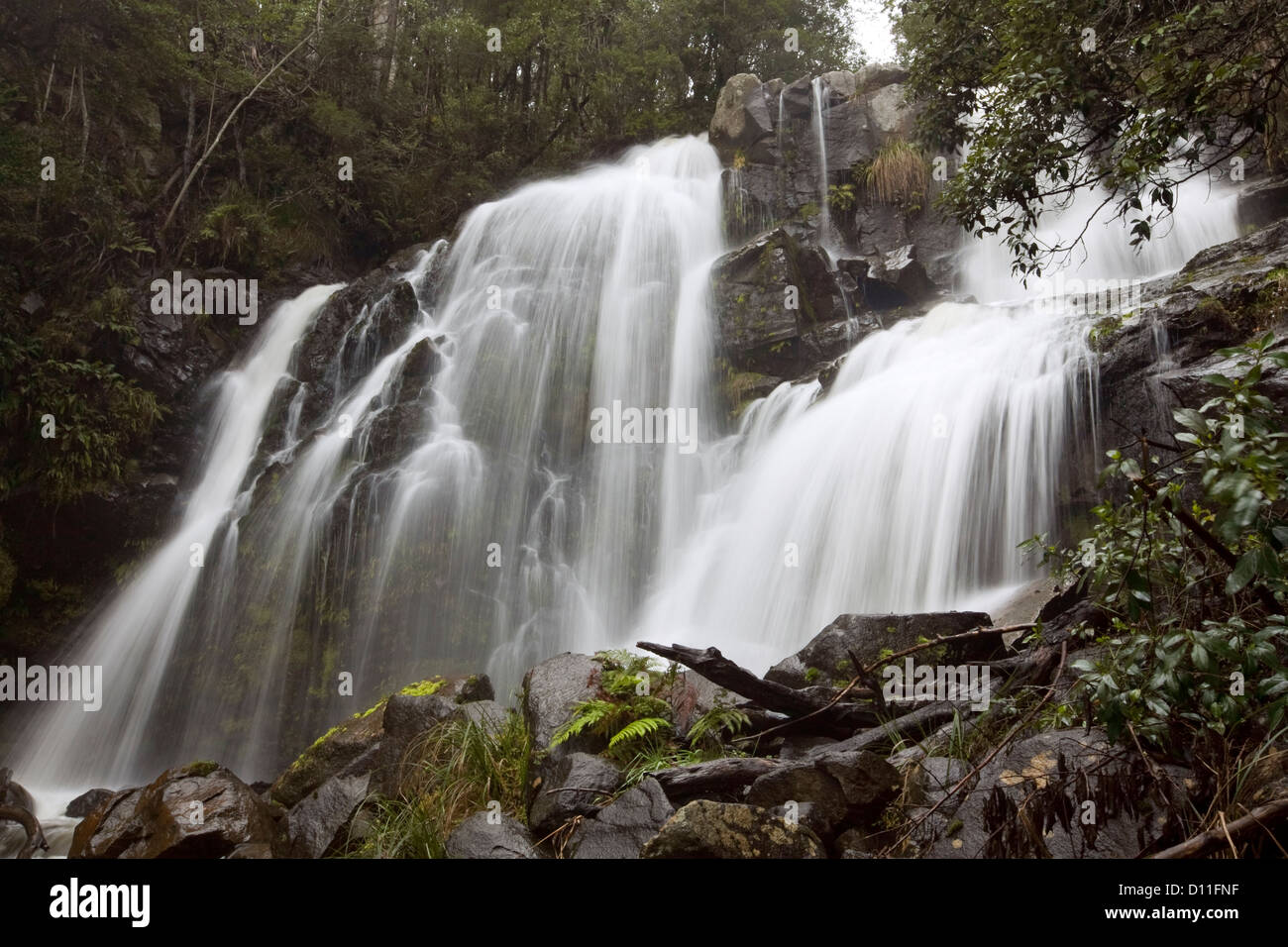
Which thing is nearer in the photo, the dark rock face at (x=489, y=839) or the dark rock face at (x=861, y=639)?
the dark rock face at (x=489, y=839)

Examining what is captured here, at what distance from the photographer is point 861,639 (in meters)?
5.59

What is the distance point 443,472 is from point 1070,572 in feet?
27.3

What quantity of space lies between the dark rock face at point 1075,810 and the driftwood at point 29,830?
308 inches

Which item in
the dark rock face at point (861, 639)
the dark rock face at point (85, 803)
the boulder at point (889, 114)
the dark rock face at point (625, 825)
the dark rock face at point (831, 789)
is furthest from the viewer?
the boulder at point (889, 114)

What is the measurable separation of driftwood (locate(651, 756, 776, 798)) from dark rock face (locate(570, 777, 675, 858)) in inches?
3.0

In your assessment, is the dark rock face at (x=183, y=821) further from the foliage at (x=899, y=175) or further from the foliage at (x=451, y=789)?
the foliage at (x=899, y=175)

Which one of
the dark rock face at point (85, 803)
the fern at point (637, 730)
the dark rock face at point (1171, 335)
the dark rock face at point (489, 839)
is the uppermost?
the dark rock face at point (1171, 335)

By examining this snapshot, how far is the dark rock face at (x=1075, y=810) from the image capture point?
3035 mm

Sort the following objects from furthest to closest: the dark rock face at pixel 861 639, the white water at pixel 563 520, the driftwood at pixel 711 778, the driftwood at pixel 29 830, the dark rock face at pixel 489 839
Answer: the white water at pixel 563 520, the driftwood at pixel 29 830, the dark rock face at pixel 861 639, the driftwood at pixel 711 778, the dark rock face at pixel 489 839

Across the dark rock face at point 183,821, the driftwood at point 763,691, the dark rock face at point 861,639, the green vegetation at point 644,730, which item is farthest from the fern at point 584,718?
the dark rock face at point 183,821

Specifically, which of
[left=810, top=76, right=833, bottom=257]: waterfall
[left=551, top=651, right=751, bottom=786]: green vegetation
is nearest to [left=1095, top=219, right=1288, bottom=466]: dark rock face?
[left=551, top=651, right=751, bottom=786]: green vegetation

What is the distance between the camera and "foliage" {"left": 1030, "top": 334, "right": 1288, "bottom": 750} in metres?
2.58
